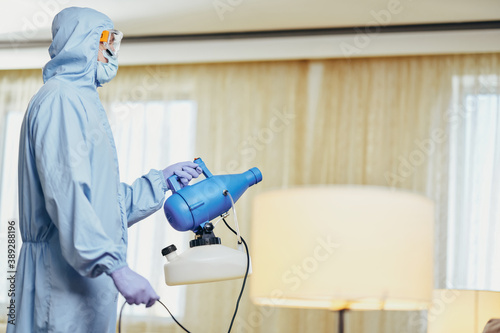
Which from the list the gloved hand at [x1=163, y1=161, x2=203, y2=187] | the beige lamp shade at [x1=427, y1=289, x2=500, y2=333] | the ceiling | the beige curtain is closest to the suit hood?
the gloved hand at [x1=163, y1=161, x2=203, y2=187]

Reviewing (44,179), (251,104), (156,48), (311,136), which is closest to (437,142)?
(311,136)

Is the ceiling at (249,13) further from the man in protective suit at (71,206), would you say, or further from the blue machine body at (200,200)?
the man in protective suit at (71,206)

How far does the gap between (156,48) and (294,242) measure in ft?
12.1

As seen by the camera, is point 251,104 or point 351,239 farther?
point 251,104

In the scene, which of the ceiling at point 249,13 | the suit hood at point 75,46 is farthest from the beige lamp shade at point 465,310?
the ceiling at point 249,13

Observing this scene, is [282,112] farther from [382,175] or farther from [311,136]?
[382,175]

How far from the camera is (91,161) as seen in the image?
1350 millimetres

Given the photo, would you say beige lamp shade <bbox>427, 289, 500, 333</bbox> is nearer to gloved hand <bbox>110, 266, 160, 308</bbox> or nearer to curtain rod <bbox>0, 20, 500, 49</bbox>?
gloved hand <bbox>110, 266, 160, 308</bbox>

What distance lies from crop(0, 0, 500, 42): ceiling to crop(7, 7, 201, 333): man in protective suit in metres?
2.63

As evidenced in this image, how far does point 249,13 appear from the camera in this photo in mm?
4070

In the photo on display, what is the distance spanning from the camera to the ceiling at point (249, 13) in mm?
3850

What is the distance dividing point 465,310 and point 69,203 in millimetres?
1790

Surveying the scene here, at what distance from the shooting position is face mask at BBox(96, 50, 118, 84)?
1.52 m

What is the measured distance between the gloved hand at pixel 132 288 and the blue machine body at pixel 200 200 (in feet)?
1.23
